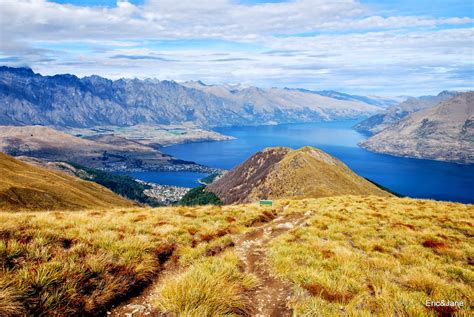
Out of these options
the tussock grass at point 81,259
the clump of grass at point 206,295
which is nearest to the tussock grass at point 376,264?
the clump of grass at point 206,295

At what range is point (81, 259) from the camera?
10891 mm

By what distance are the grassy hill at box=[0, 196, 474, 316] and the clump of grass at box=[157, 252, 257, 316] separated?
0.11 feet

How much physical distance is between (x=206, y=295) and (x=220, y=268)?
257cm

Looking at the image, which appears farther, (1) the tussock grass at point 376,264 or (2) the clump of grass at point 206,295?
(1) the tussock grass at point 376,264

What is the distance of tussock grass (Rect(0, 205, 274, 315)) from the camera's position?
8.59 metres

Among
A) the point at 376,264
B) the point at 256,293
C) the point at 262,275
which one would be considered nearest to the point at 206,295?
the point at 256,293

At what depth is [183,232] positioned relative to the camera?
18328 millimetres

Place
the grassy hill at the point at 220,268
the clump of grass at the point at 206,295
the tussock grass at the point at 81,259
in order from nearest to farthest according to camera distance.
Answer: the tussock grass at the point at 81,259 < the clump of grass at the point at 206,295 < the grassy hill at the point at 220,268

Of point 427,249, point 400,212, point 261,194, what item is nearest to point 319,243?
point 427,249

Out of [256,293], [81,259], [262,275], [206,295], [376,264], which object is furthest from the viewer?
[376,264]

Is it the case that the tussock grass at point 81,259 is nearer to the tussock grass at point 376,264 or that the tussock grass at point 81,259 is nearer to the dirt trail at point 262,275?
the dirt trail at point 262,275

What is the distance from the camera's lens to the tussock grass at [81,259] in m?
8.59

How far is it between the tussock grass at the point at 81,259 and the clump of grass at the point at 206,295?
1.88 metres

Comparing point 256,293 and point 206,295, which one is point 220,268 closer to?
point 256,293
